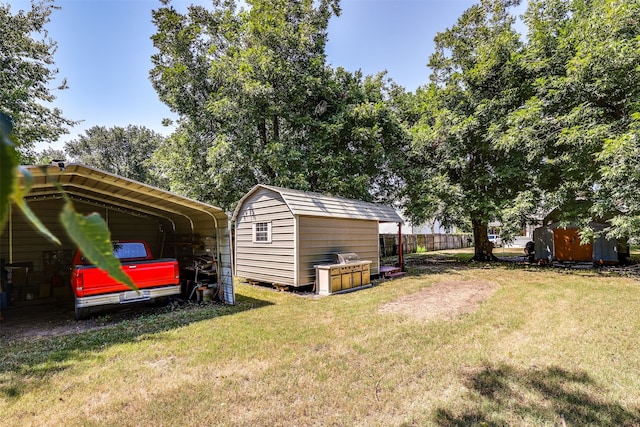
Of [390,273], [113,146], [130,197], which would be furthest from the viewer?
[113,146]

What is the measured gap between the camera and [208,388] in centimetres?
378

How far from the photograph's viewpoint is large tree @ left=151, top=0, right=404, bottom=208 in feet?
43.1

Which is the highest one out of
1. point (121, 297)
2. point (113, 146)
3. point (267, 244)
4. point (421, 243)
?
point (113, 146)

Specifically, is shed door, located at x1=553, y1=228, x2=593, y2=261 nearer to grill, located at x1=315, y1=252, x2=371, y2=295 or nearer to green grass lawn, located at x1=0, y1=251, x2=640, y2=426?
green grass lawn, located at x1=0, y1=251, x2=640, y2=426

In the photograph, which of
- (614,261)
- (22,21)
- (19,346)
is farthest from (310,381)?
(22,21)

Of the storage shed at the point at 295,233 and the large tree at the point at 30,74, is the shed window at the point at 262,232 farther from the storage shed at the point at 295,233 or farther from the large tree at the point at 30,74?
the large tree at the point at 30,74

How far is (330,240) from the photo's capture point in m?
10.3

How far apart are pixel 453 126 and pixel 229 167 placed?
9.95 metres

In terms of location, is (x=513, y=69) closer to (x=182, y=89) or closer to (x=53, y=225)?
(x=182, y=89)

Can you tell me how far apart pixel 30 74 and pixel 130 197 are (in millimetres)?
12493

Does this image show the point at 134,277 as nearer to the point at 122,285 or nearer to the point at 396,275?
the point at 122,285

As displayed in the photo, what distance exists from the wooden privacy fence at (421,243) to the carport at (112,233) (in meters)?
13.2

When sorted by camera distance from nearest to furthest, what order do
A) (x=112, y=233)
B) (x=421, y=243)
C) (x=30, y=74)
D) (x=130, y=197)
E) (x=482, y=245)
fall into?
(x=112, y=233), (x=130, y=197), (x=30, y=74), (x=482, y=245), (x=421, y=243)

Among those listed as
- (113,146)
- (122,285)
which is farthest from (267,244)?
(113,146)
